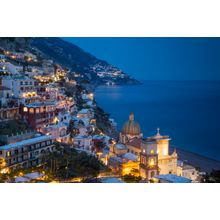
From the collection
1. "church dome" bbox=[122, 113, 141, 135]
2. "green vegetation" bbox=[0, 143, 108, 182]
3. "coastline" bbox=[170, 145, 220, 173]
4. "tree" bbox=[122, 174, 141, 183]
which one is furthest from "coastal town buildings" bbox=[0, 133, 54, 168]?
"coastline" bbox=[170, 145, 220, 173]

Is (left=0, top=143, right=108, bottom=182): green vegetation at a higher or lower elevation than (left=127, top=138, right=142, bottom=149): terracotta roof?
lower

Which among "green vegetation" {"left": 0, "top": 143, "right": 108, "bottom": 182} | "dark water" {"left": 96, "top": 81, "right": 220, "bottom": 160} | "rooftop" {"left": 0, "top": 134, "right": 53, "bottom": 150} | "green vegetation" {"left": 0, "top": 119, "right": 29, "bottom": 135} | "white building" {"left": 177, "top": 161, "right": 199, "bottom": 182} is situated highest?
"dark water" {"left": 96, "top": 81, "right": 220, "bottom": 160}

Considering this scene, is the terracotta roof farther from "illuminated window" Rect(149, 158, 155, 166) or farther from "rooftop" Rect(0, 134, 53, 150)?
"rooftop" Rect(0, 134, 53, 150)

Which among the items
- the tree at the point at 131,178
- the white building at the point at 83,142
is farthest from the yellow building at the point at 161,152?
the white building at the point at 83,142

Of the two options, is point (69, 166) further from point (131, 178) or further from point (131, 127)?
point (131, 127)

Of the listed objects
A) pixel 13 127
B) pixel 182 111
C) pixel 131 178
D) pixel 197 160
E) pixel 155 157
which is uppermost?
pixel 182 111

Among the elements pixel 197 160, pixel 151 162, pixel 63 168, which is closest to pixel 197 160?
pixel 197 160

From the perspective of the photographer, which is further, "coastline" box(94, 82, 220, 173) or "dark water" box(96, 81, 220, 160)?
"coastline" box(94, 82, 220, 173)
